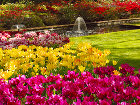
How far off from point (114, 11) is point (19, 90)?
16.2 meters

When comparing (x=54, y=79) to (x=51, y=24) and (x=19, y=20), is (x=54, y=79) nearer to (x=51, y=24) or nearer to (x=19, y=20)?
(x=19, y=20)

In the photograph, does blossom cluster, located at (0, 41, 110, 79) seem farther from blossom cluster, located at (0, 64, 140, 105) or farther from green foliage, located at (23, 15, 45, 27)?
green foliage, located at (23, 15, 45, 27)

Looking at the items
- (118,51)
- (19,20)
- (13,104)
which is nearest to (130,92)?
(13,104)

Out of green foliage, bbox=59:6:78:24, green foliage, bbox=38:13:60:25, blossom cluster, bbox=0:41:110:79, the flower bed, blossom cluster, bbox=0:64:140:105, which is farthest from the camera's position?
green foliage, bbox=59:6:78:24

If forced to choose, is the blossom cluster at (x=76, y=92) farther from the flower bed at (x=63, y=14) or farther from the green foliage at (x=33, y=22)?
the green foliage at (x=33, y=22)

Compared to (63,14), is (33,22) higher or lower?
lower

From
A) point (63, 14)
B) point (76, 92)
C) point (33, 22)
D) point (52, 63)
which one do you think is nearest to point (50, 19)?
point (33, 22)

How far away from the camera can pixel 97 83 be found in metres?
2.33

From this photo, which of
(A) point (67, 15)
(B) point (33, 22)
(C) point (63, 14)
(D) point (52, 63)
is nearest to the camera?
(D) point (52, 63)

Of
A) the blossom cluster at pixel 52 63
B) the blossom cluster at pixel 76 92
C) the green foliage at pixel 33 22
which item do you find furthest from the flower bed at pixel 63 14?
the blossom cluster at pixel 76 92

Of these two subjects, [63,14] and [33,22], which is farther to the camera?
[63,14]

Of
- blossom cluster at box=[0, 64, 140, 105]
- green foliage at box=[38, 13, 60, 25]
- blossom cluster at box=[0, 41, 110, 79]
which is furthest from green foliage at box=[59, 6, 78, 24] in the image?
blossom cluster at box=[0, 64, 140, 105]

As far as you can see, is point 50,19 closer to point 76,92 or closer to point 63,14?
point 63,14

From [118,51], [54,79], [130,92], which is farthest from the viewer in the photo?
[118,51]
